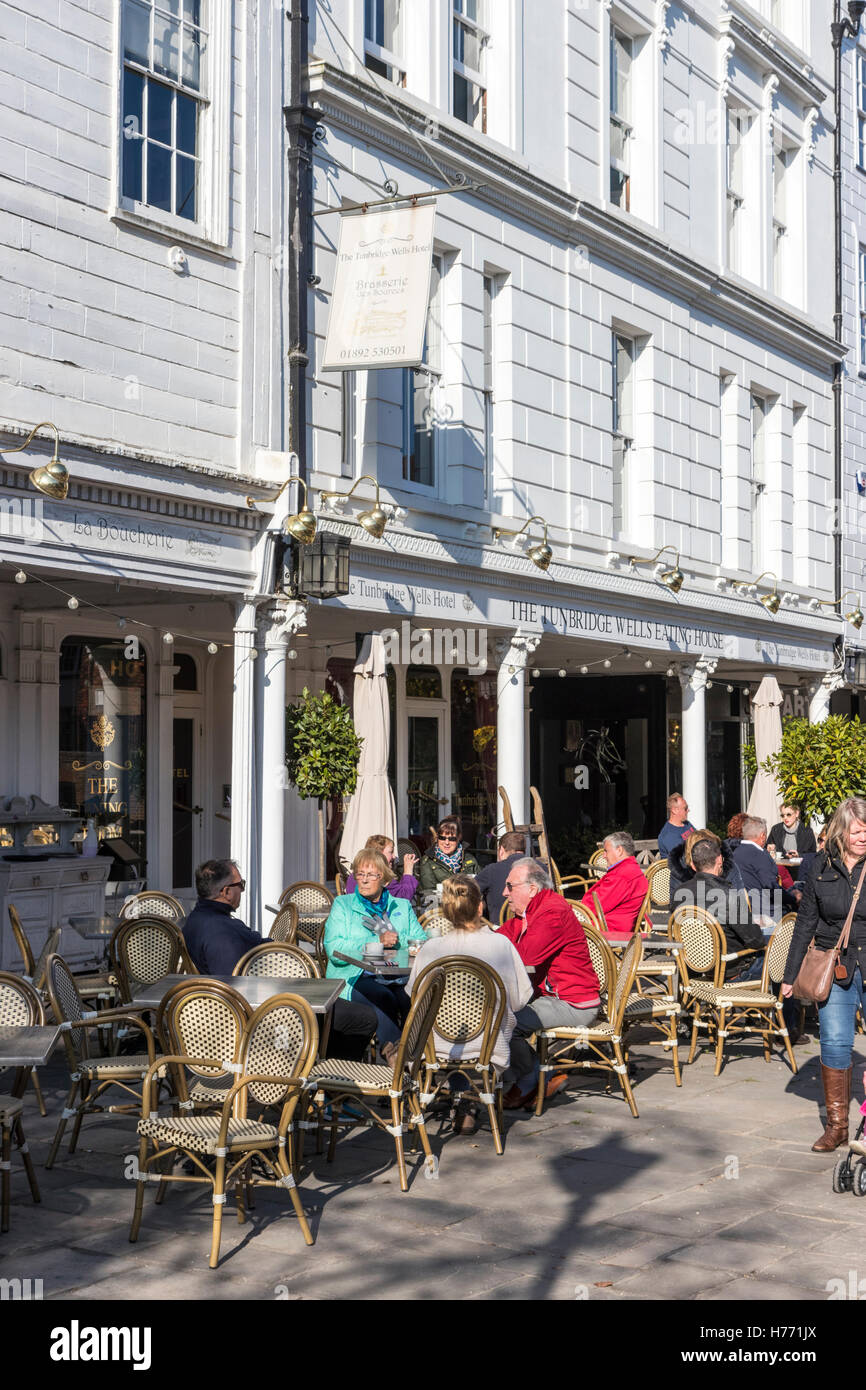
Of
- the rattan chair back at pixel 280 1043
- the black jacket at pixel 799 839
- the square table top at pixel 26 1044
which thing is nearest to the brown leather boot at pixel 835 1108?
the rattan chair back at pixel 280 1043

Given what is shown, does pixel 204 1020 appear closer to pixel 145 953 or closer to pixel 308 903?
pixel 145 953

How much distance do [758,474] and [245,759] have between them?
12.7m

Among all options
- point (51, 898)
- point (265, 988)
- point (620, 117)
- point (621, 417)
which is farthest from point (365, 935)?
point (620, 117)

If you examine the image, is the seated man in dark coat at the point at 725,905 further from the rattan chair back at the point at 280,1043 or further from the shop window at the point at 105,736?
the shop window at the point at 105,736

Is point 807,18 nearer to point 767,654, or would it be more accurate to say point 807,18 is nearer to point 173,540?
point 767,654

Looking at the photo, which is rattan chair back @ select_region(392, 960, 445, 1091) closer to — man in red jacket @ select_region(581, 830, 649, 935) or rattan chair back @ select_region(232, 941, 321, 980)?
rattan chair back @ select_region(232, 941, 321, 980)

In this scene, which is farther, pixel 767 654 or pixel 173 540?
pixel 767 654

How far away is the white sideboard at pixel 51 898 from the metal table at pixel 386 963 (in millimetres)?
4572

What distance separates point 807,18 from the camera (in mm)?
23531

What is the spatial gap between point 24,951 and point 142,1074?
7.98 feet

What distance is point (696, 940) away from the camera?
9.88 metres
